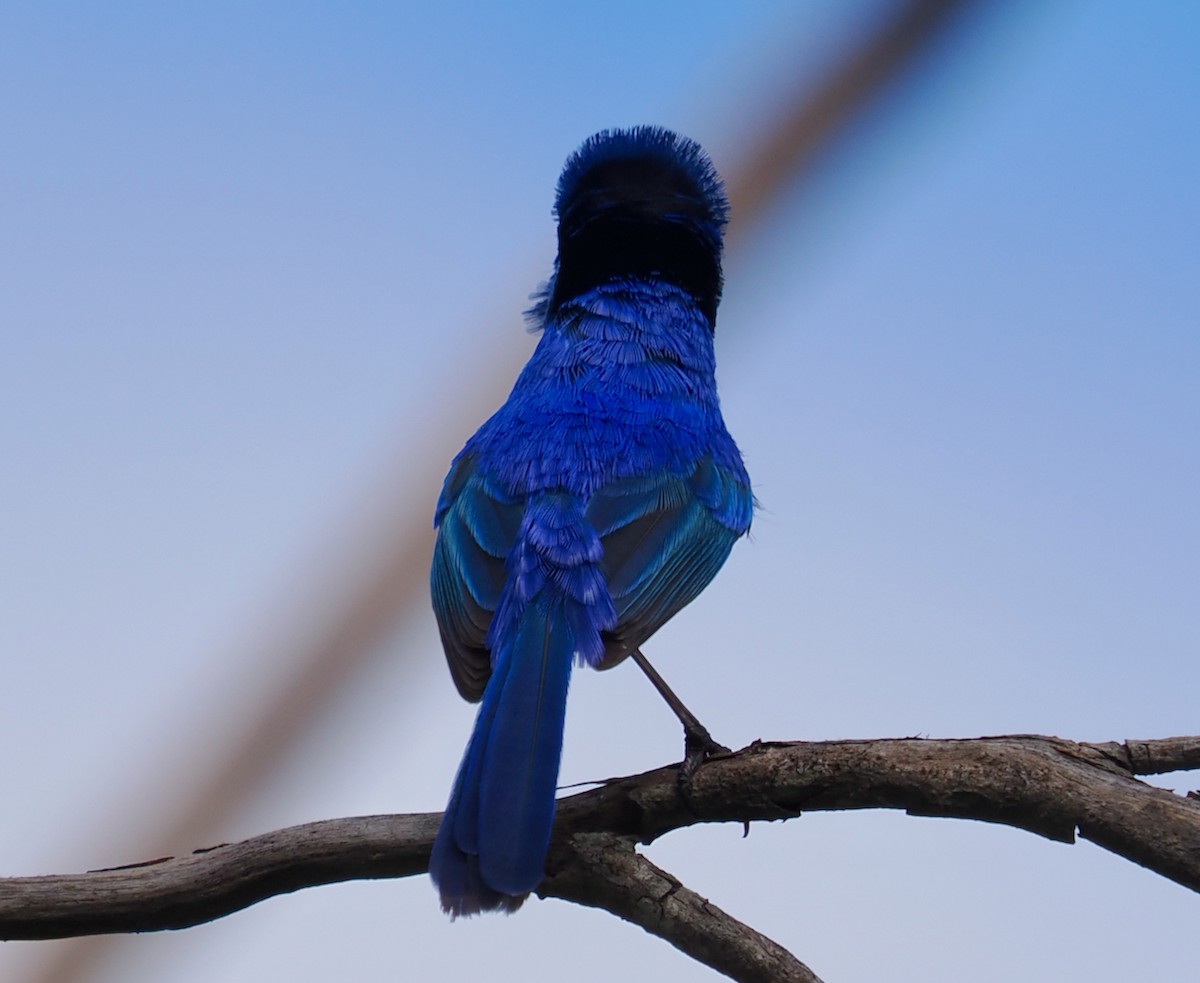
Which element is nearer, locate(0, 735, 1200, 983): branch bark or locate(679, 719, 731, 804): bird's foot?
locate(0, 735, 1200, 983): branch bark

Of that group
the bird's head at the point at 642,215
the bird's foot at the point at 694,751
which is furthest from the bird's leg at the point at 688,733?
the bird's head at the point at 642,215

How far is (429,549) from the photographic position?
14.4ft

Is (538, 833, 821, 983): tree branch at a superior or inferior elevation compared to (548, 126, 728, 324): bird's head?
inferior

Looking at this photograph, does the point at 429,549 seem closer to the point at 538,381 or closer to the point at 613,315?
the point at 538,381

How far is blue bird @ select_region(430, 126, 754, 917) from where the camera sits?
3.16 metres

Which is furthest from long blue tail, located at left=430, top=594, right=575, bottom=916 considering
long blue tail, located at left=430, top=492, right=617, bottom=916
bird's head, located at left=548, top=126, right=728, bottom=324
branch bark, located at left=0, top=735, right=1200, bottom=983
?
bird's head, located at left=548, top=126, right=728, bottom=324

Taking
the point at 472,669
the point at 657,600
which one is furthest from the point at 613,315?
the point at 472,669

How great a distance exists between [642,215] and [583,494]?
1.37m

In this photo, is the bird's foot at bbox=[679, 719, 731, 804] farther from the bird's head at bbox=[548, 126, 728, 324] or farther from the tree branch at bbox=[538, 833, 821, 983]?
the bird's head at bbox=[548, 126, 728, 324]

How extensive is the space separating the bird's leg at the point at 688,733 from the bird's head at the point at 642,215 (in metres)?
1.48

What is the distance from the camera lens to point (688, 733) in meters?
3.83

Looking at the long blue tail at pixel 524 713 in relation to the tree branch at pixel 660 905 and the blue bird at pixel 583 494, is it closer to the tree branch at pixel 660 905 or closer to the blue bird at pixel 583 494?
the blue bird at pixel 583 494

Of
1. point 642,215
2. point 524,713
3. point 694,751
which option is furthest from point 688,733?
point 642,215

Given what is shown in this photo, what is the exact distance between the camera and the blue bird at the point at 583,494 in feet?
10.4
